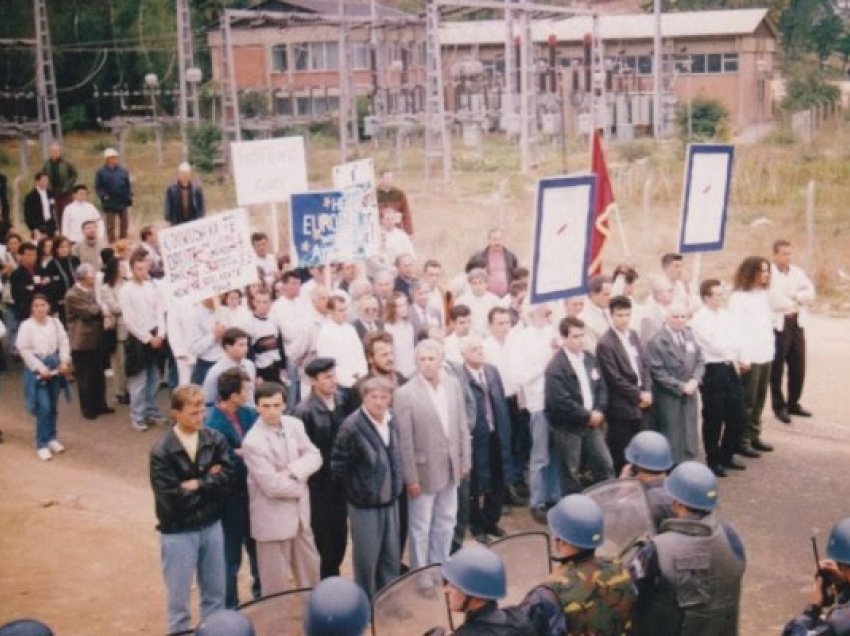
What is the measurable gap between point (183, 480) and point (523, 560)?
2.23 meters

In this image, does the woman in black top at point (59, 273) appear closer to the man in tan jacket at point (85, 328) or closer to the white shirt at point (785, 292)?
the man in tan jacket at point (85, 328)

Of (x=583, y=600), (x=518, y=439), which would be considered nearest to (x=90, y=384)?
(x=518, y=439)

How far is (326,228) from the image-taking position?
12.1 meters

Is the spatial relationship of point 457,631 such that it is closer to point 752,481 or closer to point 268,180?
point 752,481

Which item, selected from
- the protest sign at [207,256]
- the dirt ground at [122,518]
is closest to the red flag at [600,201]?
the dirt ground at [122,518]

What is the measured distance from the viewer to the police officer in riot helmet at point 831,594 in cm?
490

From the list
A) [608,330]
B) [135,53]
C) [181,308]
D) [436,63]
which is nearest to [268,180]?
[181,308]

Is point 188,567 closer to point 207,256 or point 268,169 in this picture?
point 207,256

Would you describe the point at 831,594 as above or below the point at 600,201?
below

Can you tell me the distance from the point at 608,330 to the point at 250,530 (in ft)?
12.6

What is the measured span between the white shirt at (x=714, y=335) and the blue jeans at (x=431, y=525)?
11.4 ft

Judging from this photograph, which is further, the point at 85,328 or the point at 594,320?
the point at 85,328

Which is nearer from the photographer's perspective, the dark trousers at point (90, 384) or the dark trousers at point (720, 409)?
the dark trousers at point (720, 409)

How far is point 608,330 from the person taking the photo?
9.93m
